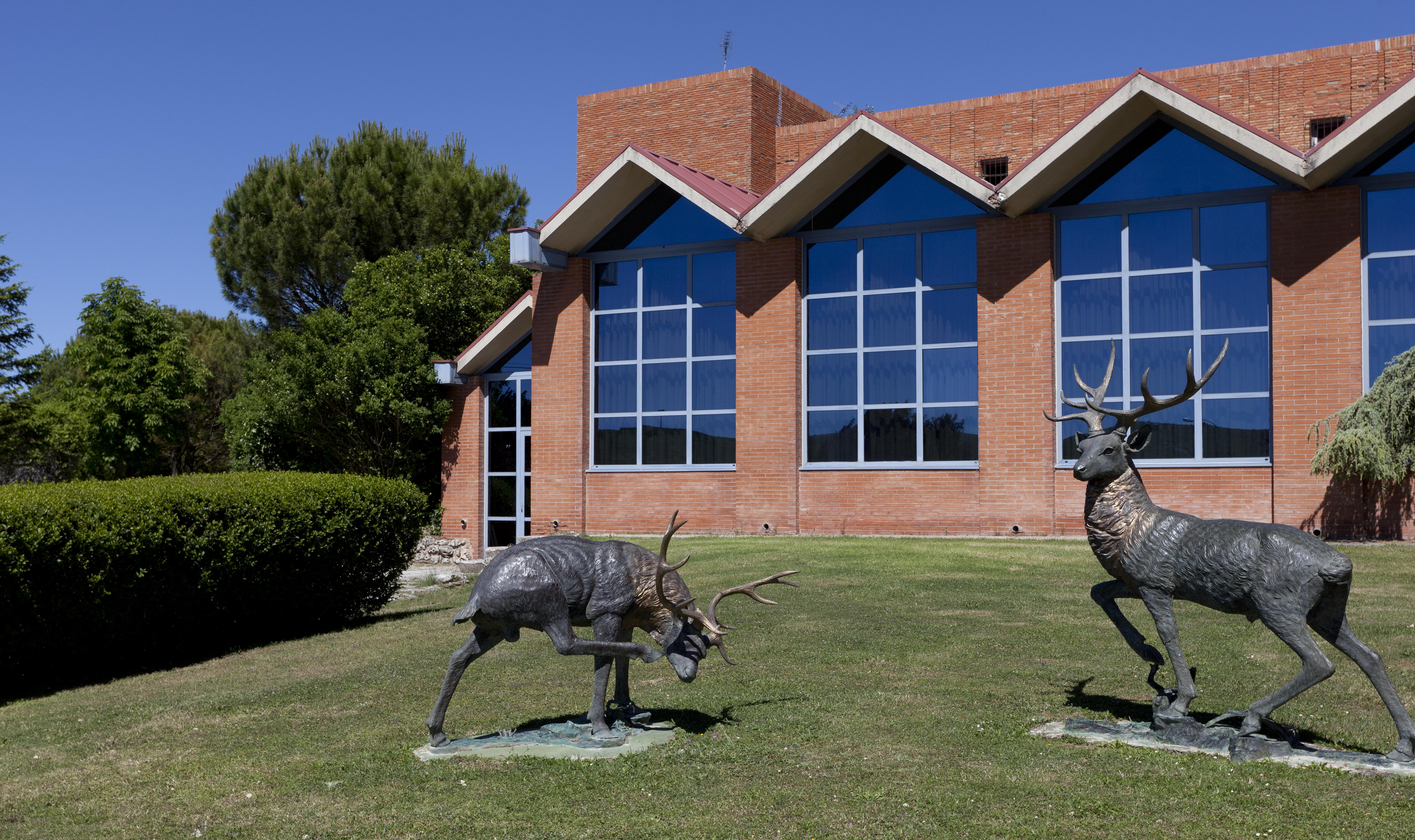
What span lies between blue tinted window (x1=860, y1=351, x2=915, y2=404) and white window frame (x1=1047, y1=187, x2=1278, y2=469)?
8.54ft

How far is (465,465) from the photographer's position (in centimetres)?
2705

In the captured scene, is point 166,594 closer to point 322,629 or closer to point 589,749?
point 322,629

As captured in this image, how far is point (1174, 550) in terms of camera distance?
679 centimetres

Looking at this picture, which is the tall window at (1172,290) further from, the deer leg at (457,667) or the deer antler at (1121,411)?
the deer leg at (457,667)

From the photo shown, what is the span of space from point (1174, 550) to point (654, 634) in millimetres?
3115

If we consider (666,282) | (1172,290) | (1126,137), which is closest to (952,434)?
(1172,290)

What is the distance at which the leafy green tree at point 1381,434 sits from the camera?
57.1 ft

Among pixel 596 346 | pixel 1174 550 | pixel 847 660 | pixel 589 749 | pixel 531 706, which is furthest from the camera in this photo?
pixel 596 346

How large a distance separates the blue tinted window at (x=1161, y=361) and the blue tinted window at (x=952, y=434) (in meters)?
2.21

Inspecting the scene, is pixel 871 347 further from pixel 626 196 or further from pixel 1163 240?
pixel 626 196

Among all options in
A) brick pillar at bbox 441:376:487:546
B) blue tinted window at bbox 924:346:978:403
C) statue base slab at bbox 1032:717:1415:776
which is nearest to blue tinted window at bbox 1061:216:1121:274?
blue tinted window at bbox 924:346:978:403

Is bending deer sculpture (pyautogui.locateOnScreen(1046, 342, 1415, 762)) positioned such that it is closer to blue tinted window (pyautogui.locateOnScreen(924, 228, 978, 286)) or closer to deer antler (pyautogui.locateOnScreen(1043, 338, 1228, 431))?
deer antler (pyautogui.locateOnScreen(1043, 338, 1228, 431))

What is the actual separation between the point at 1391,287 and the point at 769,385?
34.1ft

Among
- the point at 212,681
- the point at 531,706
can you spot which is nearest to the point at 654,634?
the point at 531,706
